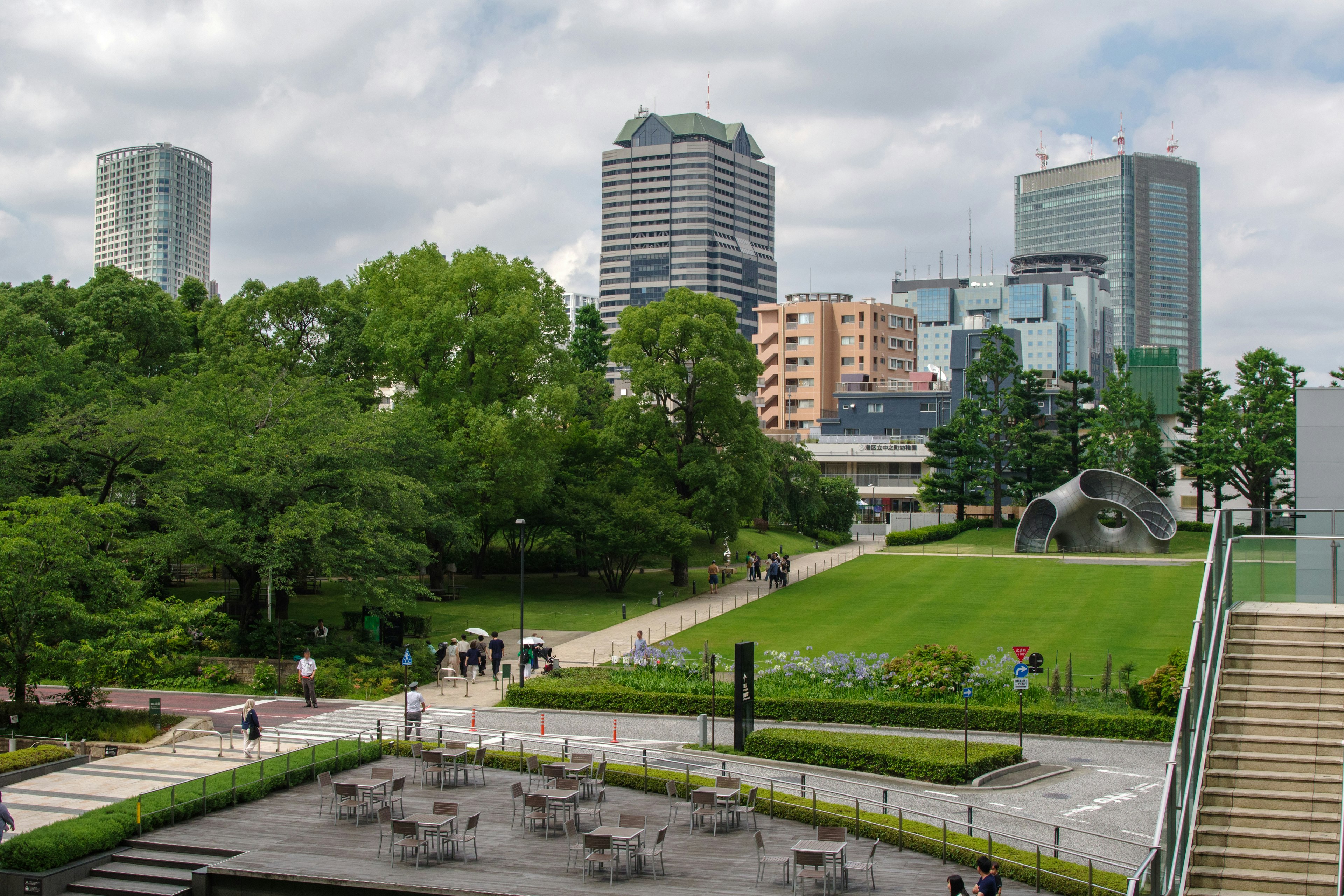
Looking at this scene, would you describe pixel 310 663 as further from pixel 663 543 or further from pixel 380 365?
pixel 380 365

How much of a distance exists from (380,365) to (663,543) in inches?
675

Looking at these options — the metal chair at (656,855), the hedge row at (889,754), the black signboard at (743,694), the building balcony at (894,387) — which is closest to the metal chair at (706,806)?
the metal chair at (656,855)

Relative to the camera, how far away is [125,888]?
17766 millimetres

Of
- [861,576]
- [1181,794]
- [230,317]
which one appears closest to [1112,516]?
[861,576]

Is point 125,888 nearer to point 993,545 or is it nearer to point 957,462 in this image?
point 993,545

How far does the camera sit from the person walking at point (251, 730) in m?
24.0

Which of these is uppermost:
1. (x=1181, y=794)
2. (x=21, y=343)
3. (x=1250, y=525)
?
(x=21, y=343)

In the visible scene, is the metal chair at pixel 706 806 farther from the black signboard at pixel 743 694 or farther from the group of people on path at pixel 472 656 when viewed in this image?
the group of people on path at pixel 472 656

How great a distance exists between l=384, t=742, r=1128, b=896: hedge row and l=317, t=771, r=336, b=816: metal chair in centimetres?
374

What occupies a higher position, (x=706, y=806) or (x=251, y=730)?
(x=251, y=730)

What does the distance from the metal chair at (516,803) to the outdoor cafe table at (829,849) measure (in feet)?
17.7

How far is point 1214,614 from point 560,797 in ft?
35.7

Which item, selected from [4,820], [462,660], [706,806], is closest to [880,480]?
[462,660]

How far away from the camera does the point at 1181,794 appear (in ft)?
36.2
